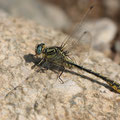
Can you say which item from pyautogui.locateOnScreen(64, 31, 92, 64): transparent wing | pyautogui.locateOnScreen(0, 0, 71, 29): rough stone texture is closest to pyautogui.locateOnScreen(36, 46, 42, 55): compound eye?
pyautogui.locateOnScreen(64, 31, 92, 64): transparent wing

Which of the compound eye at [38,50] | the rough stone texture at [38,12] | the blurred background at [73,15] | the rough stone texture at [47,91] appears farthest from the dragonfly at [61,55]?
the rough stone texture at [38,12]

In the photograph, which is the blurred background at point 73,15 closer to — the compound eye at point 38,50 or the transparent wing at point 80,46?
the transparent wing at point 80,46

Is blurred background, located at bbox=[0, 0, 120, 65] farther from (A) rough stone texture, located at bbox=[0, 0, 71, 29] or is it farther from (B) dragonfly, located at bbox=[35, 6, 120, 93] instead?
(B) dragonfly, located at bbox=[35, 6, 120, 93]

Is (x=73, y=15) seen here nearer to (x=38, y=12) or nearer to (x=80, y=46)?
(x=38, y=12)

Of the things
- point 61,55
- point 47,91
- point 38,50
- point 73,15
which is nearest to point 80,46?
point 61,55

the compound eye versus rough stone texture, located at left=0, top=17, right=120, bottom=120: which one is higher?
the compound eye

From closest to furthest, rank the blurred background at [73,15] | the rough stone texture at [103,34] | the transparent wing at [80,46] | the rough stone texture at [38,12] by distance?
the transparent wing at [80,46], the rough stone texture at [103,34], the blurred background at [73,15], the rough stone texture at [38,12]

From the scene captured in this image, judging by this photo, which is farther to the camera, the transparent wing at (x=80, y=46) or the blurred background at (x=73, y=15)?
the blurred background at (x=73, y=15)

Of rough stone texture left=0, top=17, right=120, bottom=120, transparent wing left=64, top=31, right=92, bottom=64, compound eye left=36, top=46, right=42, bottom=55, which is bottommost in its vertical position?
rough stone texture left=0, top=17, right=120, bottom=120
